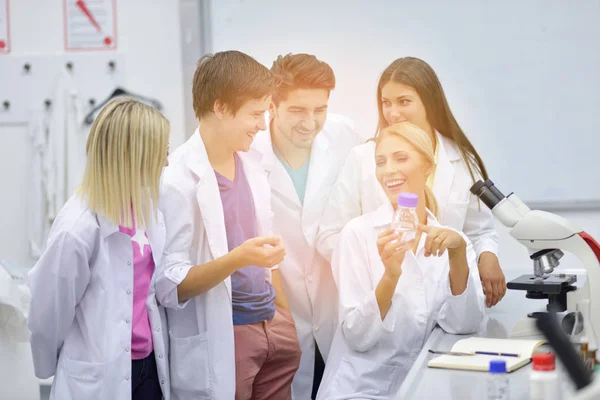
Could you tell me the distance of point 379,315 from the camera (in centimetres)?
205

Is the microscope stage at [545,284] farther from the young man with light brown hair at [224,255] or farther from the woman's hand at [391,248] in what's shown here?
the young man with light brown hair at [224,255]

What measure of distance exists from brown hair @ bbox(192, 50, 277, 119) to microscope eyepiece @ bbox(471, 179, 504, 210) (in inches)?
27.2

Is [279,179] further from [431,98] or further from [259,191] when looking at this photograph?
[431,98]

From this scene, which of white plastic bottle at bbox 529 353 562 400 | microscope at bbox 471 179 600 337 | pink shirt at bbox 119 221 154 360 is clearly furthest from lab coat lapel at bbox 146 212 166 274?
white plastic bottle at bbox 529 353 562 400

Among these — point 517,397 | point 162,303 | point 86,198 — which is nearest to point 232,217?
point 162,303

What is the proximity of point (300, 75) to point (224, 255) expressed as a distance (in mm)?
734

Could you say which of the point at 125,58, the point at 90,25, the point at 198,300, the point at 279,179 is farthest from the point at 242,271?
the point at 90,25

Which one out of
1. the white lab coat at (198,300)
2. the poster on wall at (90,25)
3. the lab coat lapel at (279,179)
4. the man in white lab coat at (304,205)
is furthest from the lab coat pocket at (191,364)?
the poster on wall at (90,25)

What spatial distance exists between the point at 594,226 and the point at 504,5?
1057mm

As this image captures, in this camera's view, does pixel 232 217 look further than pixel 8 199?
No

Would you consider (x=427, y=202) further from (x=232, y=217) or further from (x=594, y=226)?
(x=594, y=226)

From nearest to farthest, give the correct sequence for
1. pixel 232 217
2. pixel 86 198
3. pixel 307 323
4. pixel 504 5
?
pixel 86 198, pixel 232 217, pixel 307 323, pixel 504 5

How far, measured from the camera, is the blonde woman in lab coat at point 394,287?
6.77ft

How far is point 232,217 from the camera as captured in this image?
230cm
